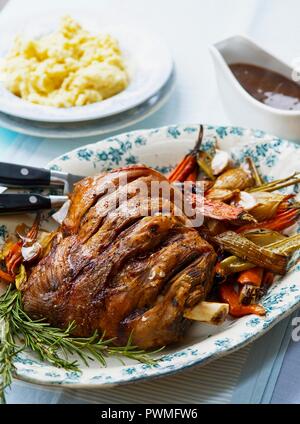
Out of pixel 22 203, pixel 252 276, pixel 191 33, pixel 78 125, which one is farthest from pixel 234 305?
pixel 191 33

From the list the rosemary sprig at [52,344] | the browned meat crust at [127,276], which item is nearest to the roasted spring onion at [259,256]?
the browned meat crust at [127,276]

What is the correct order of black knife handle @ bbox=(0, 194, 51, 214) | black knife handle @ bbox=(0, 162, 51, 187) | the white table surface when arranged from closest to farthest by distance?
black knife handle @ bbox=(0, 194, 51, 214), black knife handle @ bbox=(0, 162, 51, 187), the white table surface

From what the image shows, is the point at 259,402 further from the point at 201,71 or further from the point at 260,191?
the point at 201,71

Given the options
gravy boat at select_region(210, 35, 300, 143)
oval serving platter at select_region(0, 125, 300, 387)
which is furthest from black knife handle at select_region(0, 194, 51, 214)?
gravy boat at select_region(210, 35, 300, 143)

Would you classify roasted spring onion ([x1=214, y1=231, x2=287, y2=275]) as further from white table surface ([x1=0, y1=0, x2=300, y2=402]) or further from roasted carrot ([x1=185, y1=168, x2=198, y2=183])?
white table surface ([x1=0, y1=0, x2=300, y2=402])

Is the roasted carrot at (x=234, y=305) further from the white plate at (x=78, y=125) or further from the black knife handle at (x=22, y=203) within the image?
the white plate at (x=78, y=125)

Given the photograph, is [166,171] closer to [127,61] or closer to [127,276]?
[127,276]
